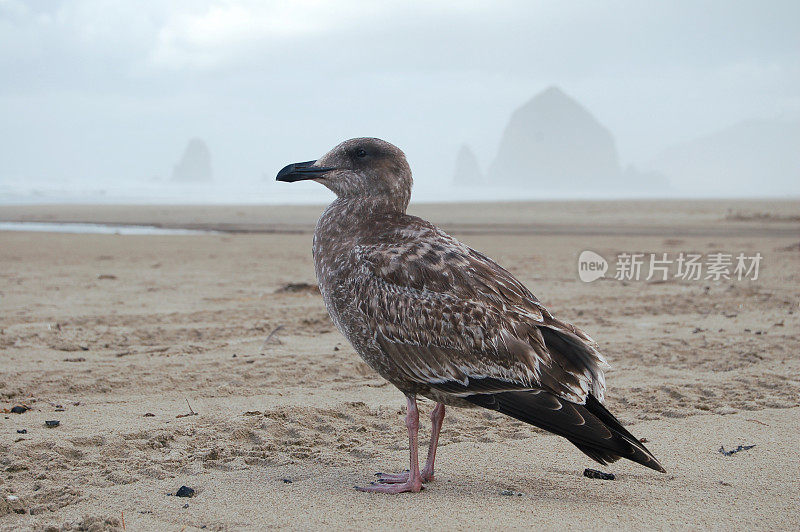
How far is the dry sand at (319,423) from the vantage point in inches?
151

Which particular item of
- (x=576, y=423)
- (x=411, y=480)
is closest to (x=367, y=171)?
(x=411, y=480)

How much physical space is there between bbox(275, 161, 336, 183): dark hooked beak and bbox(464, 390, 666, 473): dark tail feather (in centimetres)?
181

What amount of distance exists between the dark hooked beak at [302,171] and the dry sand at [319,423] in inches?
64.3

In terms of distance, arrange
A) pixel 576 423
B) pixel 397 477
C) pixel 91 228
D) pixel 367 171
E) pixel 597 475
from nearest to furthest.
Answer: pixel 576 423, pixel 397 477, pixel 597 475, pixel 367 171, pixel 91 228

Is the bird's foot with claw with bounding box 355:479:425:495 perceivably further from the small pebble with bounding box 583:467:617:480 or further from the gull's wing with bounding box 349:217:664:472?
the small pebble with bounding box 583:467:617:480

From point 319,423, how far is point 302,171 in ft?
5.58

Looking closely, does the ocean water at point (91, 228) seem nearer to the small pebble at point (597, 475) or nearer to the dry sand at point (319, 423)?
the dry sand at point (319, 423)

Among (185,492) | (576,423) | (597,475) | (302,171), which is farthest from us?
(302,171)

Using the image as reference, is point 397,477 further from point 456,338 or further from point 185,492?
point 185,492

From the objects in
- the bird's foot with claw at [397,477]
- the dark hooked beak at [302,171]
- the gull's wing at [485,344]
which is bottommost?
the bird's foot with claw at [397,477]

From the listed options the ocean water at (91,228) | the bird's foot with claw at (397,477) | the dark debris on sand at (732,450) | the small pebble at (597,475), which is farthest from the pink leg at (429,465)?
the ocean water at (91,228)

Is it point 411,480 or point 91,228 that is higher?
point 91,228

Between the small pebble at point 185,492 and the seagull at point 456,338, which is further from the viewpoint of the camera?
the small pebble at point 185,492

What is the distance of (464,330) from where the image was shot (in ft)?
12.8
